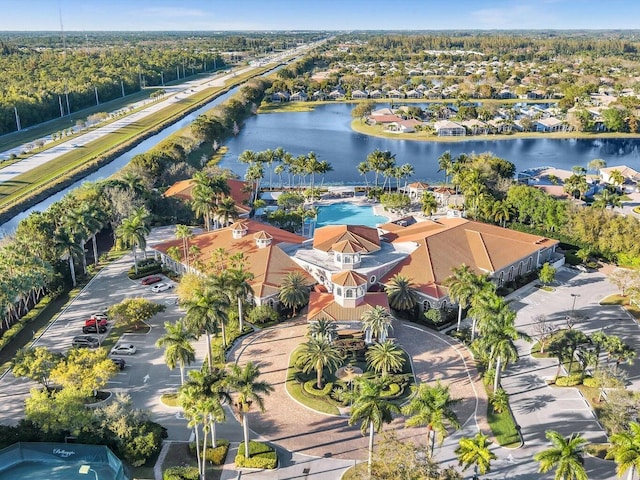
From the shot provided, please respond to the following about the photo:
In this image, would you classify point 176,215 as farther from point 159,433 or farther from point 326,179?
point 159,433

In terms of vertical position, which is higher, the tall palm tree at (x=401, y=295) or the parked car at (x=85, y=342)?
the tall palm tree at (x=401, y=295)

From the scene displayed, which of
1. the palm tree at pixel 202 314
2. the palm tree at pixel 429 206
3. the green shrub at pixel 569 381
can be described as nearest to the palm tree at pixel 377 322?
the palm tree at pixel 202 314

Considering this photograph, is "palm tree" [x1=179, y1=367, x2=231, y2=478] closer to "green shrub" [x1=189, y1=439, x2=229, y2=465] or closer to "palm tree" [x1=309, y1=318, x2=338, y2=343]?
"green shrub" [x1=189, y1=439, x2=229, y2=465]

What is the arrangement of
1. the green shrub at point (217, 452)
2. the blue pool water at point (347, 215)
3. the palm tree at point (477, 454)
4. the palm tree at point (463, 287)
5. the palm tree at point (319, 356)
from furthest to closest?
1. the blue pool water at point (347, 215)
2. the palm tree at point (463, 287)
3. the palm tree at point (319, 356)
4. the green shrub at point (217, 452)
5. the palm tree at point (477, 454)

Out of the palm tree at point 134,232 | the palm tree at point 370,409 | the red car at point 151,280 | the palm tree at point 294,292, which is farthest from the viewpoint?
the red car at point 151,280

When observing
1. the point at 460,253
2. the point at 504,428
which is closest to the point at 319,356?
the point at 504,428

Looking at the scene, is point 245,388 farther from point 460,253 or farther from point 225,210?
point 225,210

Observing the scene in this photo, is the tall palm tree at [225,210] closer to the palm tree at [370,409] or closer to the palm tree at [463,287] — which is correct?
the palm tree at [463,287]

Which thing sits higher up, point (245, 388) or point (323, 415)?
point (245, 388)
